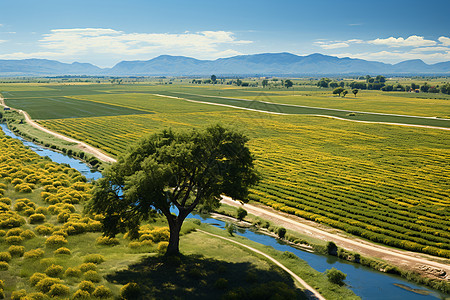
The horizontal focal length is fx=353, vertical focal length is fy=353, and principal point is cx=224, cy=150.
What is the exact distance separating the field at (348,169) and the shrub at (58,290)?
2083cm

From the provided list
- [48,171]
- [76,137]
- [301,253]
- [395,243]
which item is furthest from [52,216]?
[76,137]

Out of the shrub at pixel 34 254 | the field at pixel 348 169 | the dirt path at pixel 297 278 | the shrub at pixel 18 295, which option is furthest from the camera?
the field at pixel 348 169

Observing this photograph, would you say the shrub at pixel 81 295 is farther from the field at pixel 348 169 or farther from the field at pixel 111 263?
the field at pixel 348 169

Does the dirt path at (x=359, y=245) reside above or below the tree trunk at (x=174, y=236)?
below

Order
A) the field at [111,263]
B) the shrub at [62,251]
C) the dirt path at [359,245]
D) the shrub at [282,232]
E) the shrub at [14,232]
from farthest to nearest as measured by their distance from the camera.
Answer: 1. the shrub at [282,232]
2. the shrub at [14,232]
3. the dirt path at [359,245]
4. the shrub at [62,251]
5. the field at [111,263]

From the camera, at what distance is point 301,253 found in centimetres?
3944

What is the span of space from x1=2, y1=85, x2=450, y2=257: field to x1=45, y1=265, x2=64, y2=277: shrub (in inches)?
815

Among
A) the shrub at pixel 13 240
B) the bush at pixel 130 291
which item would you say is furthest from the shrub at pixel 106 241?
the bush at pixel 130 291

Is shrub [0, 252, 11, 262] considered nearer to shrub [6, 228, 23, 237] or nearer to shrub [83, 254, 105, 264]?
shrub [6, 228, 23, 237]

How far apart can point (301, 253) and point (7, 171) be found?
51.3 metres

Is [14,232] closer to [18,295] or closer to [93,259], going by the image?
[93,259]

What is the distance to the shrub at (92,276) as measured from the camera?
96.0 feet

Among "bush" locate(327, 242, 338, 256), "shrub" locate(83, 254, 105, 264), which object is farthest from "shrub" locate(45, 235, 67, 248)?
"bush" locate(327, 242, 338, 256)

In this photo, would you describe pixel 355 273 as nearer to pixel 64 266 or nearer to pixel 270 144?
pixel 64 266
